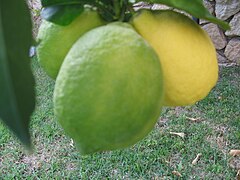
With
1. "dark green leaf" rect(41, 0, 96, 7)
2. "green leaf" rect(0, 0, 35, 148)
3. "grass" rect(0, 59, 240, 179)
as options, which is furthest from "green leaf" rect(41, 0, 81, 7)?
"grass" rect(0, 59, 240, 179)

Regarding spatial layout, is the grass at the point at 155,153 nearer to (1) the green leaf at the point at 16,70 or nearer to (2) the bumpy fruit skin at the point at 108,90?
(2) the bumpy fruit skin at the point at 108,90

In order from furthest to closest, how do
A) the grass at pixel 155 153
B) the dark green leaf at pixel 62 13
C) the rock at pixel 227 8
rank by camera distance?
the rock at pixel 227 8, the grass at pixel 155 153, the dark green leaf at pixel 62 13

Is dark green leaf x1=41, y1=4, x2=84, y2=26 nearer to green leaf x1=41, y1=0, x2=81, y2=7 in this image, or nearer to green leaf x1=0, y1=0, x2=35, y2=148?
green leaf x1=41, y1=0, x2=81, y2=7

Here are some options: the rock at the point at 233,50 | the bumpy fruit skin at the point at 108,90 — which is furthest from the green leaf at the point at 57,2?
the rock at the point at 233,50

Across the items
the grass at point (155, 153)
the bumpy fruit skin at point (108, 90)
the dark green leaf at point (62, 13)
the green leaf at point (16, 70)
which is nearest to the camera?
the green leaf at point (16, 70)

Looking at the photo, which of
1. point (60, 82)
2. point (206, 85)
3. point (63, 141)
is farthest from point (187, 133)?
point (60, 82)

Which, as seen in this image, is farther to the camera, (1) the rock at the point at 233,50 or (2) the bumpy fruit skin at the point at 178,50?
(1) the rock at the point at 233,50
